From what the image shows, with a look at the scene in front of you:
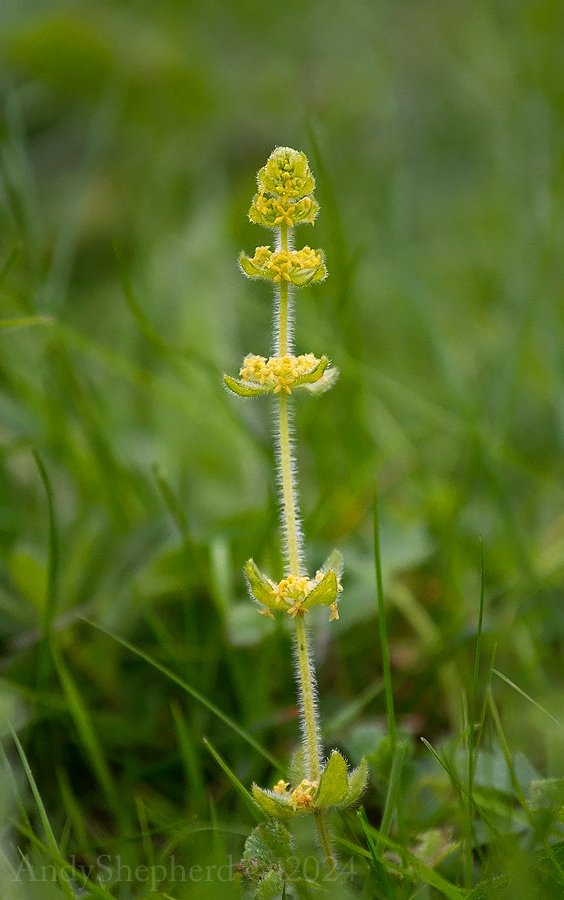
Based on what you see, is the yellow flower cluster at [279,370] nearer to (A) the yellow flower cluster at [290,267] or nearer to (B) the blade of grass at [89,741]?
(A) the yellow flower cluster at [290,267]

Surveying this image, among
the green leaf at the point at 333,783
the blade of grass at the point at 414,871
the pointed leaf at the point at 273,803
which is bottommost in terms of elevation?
the blade of grass at the point at 414,871

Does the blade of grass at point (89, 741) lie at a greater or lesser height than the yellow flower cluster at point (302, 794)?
lesser

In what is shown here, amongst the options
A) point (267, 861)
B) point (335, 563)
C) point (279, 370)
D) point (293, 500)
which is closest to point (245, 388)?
point (279, 370)

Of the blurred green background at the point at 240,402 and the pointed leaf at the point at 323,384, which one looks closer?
the pointed leaf at the point at 323,384

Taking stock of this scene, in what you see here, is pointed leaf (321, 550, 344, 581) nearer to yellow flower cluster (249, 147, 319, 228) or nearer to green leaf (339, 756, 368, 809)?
green leaf (339, 756, 368, 809)

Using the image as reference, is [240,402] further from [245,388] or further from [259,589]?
[259,589]

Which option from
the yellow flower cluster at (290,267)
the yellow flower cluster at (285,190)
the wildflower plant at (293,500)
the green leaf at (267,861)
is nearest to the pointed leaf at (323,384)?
the wildflower plant at (293,500)

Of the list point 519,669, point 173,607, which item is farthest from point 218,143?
point 519,669
